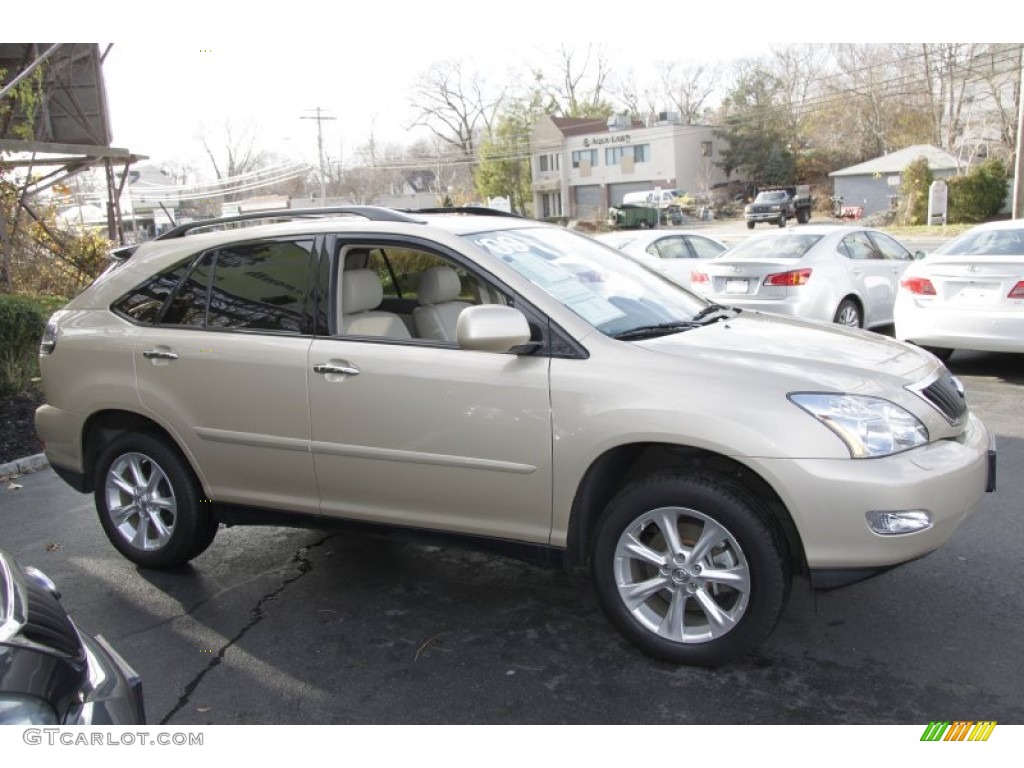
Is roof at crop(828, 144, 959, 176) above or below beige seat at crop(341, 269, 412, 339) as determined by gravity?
above

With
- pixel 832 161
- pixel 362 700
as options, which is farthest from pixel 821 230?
pixel 832 161

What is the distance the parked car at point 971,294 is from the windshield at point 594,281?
4664 millimetres

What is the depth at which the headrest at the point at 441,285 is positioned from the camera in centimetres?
466

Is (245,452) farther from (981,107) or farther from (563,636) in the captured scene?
(981,107)

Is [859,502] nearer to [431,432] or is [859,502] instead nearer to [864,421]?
[864,421]

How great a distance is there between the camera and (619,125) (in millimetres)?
70625

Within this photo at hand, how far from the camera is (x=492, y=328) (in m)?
3.57

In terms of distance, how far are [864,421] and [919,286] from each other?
6.09m

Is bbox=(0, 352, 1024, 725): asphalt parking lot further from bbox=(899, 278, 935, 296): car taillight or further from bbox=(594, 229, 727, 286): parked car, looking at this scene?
bbox=(594, 229, 727, 286): parked car

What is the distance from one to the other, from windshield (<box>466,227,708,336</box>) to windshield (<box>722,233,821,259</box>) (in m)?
6.13

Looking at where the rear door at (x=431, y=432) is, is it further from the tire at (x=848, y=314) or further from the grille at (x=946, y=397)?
the tire at (x=848, y=314)

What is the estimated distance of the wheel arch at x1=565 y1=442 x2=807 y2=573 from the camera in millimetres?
3418

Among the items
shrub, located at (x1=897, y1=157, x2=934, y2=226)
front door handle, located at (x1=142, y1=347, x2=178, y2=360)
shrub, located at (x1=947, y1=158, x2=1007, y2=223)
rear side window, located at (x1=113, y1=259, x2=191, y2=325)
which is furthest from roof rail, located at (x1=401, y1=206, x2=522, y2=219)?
shrub, located at (x1=897, y1=157, x2=934, y2=226)
